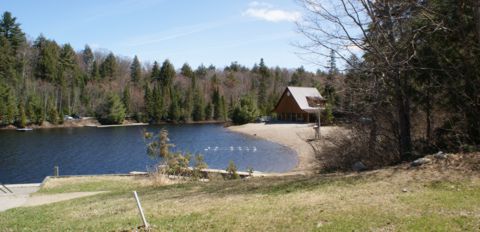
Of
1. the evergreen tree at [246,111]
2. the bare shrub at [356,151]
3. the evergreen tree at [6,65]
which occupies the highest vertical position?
the evergreen tree at [6,65]

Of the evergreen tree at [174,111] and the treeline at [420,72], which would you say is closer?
the treeline at [420,72]

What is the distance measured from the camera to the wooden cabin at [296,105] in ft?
219

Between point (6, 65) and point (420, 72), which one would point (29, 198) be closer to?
point (420, 72)

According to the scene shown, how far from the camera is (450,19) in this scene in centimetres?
1109

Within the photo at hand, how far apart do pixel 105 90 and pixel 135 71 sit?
15.8 metres

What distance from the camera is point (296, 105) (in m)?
67.9

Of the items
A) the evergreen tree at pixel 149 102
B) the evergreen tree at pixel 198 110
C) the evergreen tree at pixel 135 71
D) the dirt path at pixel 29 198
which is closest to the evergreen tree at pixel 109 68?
the evergreen tree at pixel 135 71

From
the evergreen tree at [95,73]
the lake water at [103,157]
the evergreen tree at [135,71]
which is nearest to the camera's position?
the lake water at [103,157]

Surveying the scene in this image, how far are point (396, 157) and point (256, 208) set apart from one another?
6639 millimetres

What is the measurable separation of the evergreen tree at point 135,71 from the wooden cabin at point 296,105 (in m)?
42.4

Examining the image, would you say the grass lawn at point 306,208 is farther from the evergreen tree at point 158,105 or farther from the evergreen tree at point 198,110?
the evergreen tree at point 198,110

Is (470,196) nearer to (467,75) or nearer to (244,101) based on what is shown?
(467,75)

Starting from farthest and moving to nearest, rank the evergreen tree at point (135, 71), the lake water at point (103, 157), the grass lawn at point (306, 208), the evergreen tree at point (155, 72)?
the evergreen tree at point (155, 72)
the evergreen tree at point (135, 71)
the lake water at point (103, 157)
the grass lawn at point (306, 208)

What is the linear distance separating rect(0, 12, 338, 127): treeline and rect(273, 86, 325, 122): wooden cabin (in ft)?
14.0
